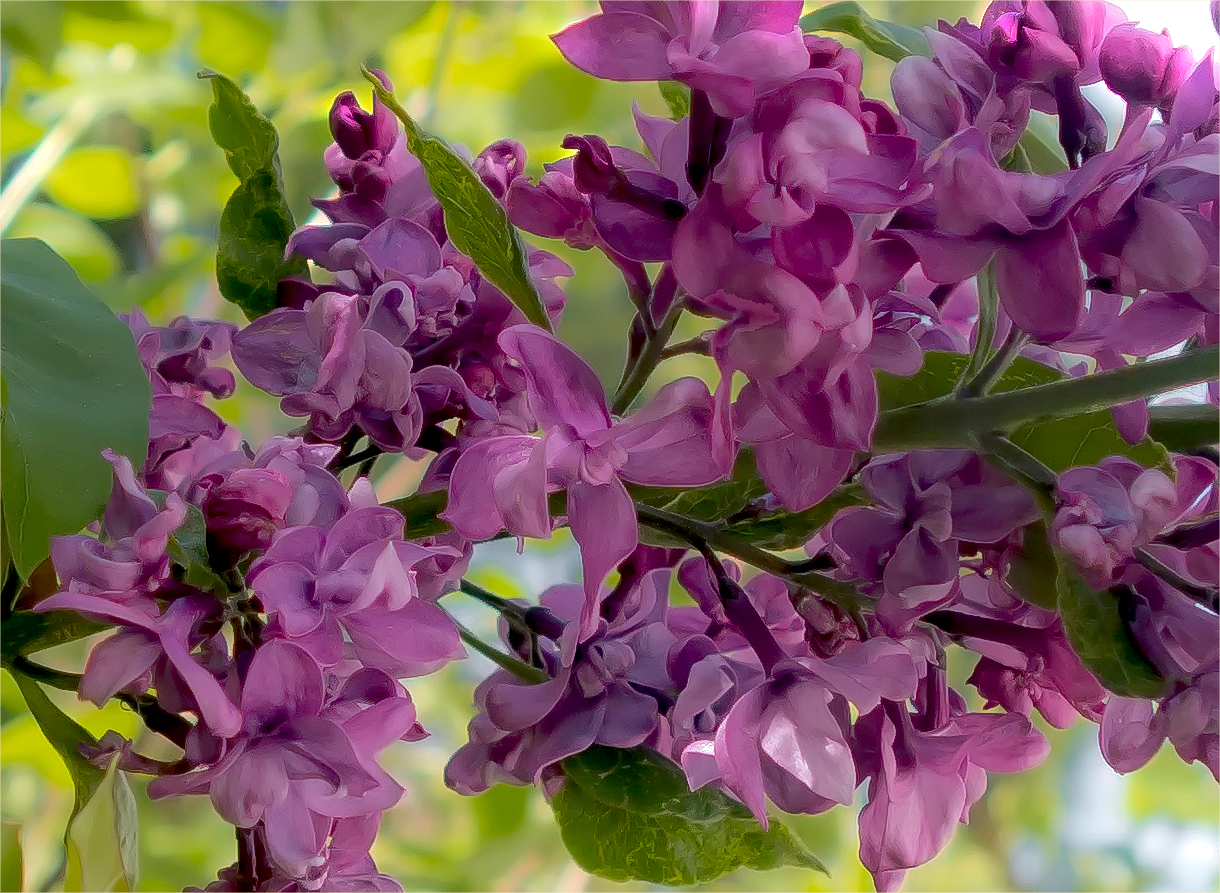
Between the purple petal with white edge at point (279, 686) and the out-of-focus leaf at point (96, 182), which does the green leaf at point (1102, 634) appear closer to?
the purple petal with white edge at point (279, 686)

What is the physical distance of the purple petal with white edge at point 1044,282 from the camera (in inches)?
8.4

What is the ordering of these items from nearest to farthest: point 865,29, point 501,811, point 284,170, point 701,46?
point 701,46 → point 865,29 → point 284,170 → point 501,811

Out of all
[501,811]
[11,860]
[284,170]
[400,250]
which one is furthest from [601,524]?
[501,811]

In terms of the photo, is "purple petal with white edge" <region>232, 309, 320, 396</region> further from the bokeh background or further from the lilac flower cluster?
the bokeh background

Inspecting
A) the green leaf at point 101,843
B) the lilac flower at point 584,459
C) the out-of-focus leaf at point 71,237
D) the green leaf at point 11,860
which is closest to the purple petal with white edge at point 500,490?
the lilac flower at point 584,459

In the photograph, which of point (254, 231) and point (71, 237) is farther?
point (71, 237)

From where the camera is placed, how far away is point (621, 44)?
0.21 metres

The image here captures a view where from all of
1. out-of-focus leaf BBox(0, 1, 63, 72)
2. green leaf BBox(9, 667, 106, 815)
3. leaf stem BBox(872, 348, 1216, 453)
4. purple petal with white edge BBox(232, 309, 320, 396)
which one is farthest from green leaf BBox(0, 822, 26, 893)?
out-of-focus leaf BBox(0, 1, 63, 72)

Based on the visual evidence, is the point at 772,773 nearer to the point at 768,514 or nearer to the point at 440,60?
the point at 768,514

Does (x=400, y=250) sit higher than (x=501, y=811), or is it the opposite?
(x=400, y=250)

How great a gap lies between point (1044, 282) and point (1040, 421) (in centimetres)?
5

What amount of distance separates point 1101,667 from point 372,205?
23 centimetres

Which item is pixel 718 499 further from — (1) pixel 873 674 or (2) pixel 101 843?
(2) pixel 101 843

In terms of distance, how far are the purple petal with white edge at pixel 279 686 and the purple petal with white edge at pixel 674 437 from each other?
0.08 metres
